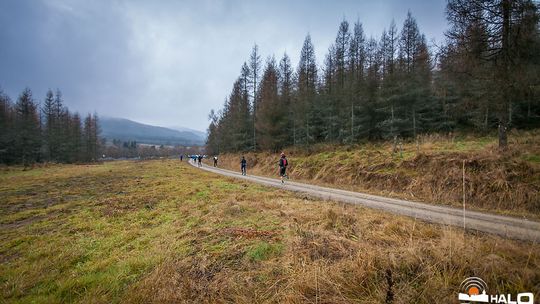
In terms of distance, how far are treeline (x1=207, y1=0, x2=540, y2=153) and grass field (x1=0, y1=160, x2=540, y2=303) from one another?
10874 mm

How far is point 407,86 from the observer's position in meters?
24.7

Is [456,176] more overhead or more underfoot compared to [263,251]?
more overhead

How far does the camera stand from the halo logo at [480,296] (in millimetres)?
2568

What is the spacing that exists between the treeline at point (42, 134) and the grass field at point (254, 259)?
188ft

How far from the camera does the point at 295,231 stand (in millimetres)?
5957

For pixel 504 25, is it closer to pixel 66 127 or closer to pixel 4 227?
pixel 4 227

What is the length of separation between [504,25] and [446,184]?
7963mm

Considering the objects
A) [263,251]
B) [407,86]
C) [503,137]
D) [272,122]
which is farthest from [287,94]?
[263,251]

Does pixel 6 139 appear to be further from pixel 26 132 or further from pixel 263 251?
pixel 263 251

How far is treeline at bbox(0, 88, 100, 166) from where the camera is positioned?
51.9m

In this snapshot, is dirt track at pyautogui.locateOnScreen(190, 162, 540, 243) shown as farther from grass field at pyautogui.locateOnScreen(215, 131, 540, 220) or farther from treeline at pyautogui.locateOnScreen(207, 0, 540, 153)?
treeline at pyautogui.locateOnScreen(207, 0, 540, 153)

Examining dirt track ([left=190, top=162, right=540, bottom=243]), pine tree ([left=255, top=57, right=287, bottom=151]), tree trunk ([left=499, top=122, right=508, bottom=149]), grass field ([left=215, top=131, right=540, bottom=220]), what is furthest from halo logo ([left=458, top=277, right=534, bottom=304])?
pine tree ([left=255, top=57, right=287, bottom=151])

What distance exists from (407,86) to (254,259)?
25.8m

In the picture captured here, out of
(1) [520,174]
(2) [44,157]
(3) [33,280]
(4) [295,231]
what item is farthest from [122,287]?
(2) [44,157]
